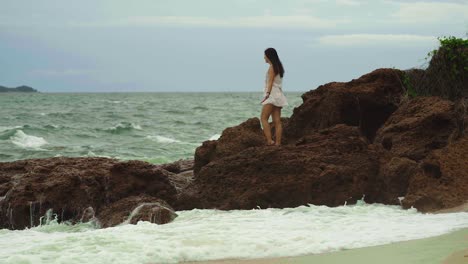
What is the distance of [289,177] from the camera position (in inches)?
331

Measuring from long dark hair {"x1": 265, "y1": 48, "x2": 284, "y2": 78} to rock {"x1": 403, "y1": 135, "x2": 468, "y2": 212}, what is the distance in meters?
3.29

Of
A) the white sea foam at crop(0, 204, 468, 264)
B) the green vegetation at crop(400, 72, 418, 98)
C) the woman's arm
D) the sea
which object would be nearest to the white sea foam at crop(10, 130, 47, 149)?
the woman's arm

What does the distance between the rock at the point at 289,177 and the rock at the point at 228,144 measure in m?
0.85

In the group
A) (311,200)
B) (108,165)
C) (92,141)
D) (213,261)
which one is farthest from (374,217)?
(92,141)

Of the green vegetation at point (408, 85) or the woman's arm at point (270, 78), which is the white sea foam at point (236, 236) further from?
the green vegetation at point (408, 85)

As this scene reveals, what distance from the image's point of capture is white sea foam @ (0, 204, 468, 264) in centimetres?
606

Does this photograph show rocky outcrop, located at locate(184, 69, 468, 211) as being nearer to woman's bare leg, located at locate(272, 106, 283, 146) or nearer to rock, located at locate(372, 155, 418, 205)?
rock, located at locate(372, 155, 418, 205)

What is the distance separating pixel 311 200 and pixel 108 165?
3013mm

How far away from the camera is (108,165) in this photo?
9.65 meters

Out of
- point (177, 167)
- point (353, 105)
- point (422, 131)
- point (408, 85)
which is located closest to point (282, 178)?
point (422, 131)

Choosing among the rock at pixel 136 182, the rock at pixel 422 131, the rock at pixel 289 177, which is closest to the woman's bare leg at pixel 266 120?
the rock at pixel 289 177

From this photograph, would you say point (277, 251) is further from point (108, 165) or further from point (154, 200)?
point (108, 165)

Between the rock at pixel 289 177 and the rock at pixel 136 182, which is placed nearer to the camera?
the rock at pixel 289 177

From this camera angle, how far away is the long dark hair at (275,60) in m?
10.6
